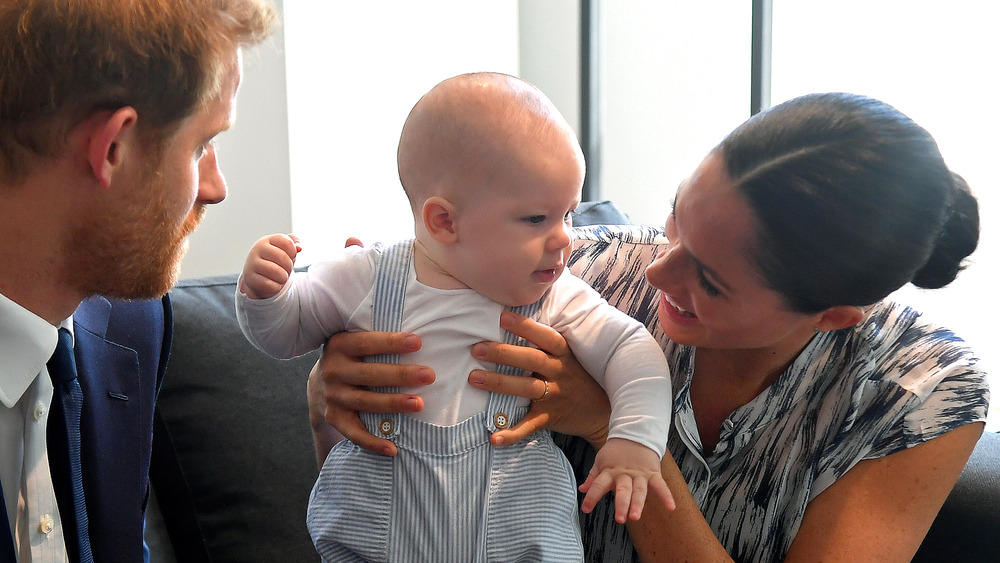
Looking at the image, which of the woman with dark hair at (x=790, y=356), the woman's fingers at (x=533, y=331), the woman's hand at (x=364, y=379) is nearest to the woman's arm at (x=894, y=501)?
the woman with dark hair at (x=790, y=356)

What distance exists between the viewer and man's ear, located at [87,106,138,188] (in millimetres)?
1121

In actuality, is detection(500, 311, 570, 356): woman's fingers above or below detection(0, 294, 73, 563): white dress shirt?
above

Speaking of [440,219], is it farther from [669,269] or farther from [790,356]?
[790,356]

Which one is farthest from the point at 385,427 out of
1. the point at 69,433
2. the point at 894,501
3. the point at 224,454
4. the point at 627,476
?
the point at 894,501

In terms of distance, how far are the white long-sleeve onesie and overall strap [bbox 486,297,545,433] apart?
12 mm

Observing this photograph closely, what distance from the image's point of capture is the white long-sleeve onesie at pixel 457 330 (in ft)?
4.01

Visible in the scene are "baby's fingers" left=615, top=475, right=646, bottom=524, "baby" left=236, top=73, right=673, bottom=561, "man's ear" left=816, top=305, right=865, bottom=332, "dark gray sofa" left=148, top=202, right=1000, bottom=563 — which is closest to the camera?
"baby's fingers" left=615, top=475, right=646, bottom=524

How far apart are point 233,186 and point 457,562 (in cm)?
198

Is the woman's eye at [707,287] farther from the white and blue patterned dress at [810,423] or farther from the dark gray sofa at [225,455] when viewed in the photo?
the dark gray sofa at [225,455]

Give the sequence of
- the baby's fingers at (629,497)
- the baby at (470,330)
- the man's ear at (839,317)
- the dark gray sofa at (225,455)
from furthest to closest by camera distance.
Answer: the dark gray sofa at (225,455) → the man's ear at (839,317) → the baby at (470,330) → the baby's fingers at (629,497)

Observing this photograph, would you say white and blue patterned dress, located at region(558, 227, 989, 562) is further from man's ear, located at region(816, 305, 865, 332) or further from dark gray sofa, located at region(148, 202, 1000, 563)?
dark gray sofa, located at region(148, 202, 1000, 563)

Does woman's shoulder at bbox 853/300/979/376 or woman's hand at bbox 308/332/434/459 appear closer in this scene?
woman's hand at bbox 308/332/434/459

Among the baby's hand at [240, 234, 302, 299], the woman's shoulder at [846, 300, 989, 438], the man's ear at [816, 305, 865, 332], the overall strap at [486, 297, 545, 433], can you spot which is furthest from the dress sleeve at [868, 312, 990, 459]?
the baby's hand at [240, 234, 302, 299]

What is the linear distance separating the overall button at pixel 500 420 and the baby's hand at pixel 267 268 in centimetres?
34
